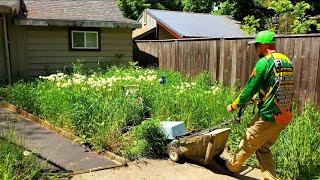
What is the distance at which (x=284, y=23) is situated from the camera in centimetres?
1862

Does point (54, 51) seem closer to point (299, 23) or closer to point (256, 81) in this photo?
point (256, 81)

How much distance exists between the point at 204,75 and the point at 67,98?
479 cm

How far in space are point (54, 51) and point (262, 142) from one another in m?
10.9

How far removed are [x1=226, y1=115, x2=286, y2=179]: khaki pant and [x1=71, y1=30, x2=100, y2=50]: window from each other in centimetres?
1092

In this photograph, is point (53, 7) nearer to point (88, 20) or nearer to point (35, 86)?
point (88, 20)

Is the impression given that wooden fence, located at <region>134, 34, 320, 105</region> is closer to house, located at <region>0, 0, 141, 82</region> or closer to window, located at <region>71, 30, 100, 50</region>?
house, located at <region>0, 0, 141, 82</region>

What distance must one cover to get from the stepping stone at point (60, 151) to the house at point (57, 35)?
5851mm

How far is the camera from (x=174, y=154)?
624 centimetres

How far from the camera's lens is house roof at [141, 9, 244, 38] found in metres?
22.7

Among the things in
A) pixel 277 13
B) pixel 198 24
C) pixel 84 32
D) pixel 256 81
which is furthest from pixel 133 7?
pixel 256 81

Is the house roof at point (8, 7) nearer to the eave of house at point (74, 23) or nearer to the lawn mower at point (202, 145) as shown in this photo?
the eave of house at point (74, 23)

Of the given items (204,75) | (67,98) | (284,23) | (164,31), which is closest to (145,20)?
(164,31)

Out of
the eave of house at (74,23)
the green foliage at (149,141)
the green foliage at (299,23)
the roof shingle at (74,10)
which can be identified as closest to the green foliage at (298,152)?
the green foliage at (149,141)

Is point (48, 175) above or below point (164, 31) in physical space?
below
